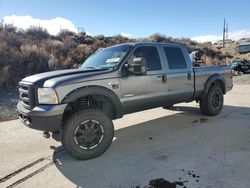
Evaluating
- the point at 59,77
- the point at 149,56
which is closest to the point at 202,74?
the point at 149,56

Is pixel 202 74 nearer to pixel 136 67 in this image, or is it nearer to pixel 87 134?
pixel 136 67

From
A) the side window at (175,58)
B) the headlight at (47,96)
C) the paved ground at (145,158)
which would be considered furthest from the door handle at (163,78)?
the headlight at (47,96)

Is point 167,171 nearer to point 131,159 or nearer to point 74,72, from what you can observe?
point 131,159

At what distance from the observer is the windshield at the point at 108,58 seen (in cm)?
560

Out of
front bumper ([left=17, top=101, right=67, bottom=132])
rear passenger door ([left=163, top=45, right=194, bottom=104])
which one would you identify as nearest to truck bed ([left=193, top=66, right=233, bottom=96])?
rear passenger door ([left=163, top=45, right=194, bottom=104])

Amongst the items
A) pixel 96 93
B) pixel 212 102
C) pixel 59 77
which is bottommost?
pixel 212 102

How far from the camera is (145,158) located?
4.77m

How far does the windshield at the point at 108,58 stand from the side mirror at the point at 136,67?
26 centimetres

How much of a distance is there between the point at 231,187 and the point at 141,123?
384cm

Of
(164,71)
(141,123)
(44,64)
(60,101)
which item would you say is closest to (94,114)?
(60,101)

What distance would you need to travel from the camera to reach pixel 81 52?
19.7 metres

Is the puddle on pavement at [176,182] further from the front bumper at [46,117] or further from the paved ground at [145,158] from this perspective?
the front bumper at [46,117]

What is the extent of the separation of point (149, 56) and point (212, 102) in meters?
2.70

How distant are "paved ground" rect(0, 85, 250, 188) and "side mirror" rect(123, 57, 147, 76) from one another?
1.46 meters
